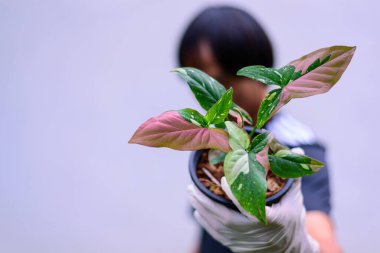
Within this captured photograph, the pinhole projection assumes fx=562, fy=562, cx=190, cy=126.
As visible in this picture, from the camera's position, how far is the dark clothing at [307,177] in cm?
102

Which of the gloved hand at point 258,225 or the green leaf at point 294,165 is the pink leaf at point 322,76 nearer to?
the green leaf at point 294,165

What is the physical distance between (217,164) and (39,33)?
6.68 ft

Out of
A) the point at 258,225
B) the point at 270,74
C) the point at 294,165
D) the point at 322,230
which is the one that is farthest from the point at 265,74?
the point at 322,230

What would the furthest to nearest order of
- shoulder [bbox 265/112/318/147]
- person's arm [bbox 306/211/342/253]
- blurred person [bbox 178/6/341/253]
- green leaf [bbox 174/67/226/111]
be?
shoulder [bbox 265/112/318/147] < person's arm [bbox 306/211/342/253] < blurred person [bbox 178/6/341/253] < green leaf [bbox 174/67/226/111]

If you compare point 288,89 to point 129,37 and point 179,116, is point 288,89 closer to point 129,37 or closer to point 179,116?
point 179,116

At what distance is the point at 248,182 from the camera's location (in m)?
0.63

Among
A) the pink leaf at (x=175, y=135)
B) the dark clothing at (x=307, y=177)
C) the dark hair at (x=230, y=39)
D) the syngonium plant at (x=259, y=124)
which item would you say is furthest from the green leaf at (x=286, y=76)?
the dark hair at (x=230, y=39)

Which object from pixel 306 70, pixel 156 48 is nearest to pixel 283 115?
pixel 306 70

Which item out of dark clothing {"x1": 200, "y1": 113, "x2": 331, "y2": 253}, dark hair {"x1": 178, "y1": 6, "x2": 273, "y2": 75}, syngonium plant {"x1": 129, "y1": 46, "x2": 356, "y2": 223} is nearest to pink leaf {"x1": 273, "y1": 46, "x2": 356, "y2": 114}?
syngonium plant {"x1": 129, "y1": 46, "x2": 356, "y2": 223}

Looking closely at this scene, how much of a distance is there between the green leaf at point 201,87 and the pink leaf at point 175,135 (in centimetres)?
6

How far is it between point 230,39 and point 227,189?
49cm

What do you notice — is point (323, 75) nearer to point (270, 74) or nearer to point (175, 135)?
point (270, 74)

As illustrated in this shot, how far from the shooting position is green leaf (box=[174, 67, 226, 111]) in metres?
0.74

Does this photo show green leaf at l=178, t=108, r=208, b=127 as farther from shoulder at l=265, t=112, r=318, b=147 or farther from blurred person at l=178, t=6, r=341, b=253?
shoulder at l=265, t=112, r=318, b=147
